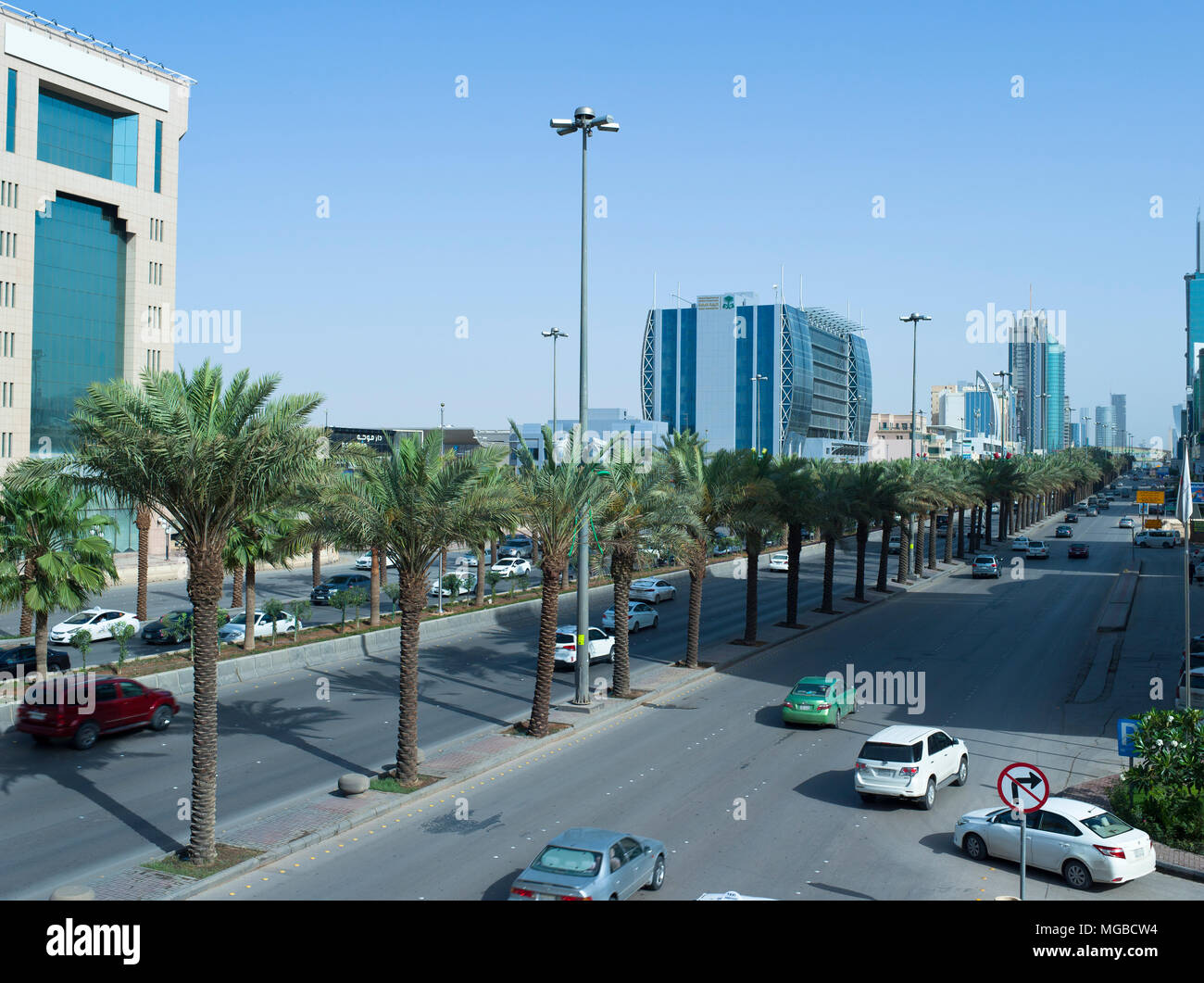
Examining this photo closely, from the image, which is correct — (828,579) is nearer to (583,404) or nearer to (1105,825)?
(583,404)

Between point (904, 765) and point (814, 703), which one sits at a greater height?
point (904, 765)

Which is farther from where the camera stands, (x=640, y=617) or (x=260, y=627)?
(x=640, y=617)

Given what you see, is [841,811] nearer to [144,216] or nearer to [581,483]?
[581,483]

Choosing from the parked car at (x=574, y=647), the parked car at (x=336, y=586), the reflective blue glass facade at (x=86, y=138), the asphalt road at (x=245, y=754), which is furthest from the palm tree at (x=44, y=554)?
the reflective blue glass facade at (x=86, y=138)

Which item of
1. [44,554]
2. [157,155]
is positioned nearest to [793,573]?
[44,554]

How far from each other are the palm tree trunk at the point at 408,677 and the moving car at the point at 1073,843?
9964 millimetres

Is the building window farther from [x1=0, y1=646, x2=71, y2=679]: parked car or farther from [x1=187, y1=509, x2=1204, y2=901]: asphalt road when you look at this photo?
[x1=187, y1=509, x2=1204, y2=901]: asphalt road

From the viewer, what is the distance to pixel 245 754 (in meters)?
21.3

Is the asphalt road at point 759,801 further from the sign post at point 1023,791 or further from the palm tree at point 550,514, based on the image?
the sign post at point 1023,791

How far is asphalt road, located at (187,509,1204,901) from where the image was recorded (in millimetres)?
14414

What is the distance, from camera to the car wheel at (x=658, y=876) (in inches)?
548

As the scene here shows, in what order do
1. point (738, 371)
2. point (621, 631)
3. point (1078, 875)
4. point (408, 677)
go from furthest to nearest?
point (738, 371)
point (621, 631)
point (408, 677)
point (1078, 875)

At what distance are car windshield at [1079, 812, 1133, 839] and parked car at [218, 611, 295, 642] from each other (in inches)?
968

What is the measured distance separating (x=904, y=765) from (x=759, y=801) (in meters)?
2.64
